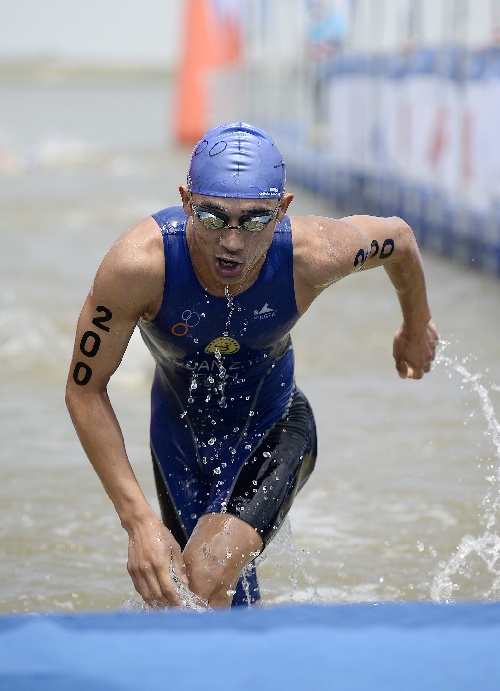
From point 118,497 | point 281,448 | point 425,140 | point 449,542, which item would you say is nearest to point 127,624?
point 118,497

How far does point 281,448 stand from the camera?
3.98 meters

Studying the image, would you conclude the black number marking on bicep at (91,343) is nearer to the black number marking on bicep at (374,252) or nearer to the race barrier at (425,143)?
the black number marking on bicep at (374,252)

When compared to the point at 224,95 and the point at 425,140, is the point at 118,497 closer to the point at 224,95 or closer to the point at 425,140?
the point at 425,140

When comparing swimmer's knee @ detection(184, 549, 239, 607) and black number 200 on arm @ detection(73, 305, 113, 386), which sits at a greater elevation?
black number 200 on arm @ detection(73, 305, 113, 386)

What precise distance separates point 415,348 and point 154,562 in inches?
56.3

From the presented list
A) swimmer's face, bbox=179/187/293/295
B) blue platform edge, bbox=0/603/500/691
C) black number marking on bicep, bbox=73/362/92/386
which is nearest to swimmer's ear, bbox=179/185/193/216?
swimmer's face, bbox=179/187/293/295

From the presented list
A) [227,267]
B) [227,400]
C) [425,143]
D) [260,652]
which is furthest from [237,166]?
[425,143]

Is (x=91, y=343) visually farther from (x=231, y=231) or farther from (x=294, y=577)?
(x=294, y=577)

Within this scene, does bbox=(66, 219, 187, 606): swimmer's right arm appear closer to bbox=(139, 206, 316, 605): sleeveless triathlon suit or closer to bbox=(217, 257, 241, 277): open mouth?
bbox=(139, 206, 316, 605): sleeveless triathlon suit

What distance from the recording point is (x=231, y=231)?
340 cm

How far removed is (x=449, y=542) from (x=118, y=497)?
97.1 inches

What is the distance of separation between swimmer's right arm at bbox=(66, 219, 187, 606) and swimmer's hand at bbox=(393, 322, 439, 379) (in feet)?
3.75

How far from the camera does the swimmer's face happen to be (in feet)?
11.2

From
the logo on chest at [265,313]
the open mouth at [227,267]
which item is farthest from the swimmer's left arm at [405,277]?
the open mouth at [227,267]
